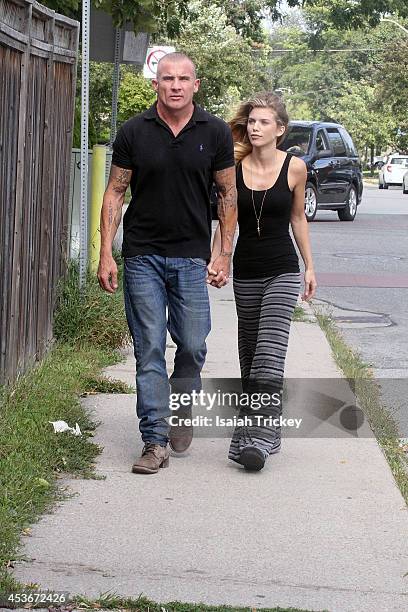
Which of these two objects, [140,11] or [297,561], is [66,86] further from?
[297,561]

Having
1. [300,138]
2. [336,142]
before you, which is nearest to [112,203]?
[300,138]

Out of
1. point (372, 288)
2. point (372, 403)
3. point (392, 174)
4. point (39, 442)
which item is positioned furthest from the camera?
point (392, 174)

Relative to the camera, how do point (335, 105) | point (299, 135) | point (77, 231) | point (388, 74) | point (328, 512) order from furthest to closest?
point (335, 105)
point (388, 74)
point (299, 135)
point (77, 231)
point (328, 512)

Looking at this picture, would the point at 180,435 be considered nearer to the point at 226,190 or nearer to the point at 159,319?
the point at 159,319

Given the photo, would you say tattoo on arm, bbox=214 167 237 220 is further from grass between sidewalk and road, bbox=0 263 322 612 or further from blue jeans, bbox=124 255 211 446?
grass between sidewalk and road, bbox=0 263 322 612

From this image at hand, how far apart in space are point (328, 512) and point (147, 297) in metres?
1.34

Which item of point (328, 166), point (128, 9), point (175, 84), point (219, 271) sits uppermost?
point (128, 9)

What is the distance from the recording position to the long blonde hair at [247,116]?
255 inches

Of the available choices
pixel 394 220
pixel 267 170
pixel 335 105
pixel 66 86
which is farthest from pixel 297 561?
pixel 335 105

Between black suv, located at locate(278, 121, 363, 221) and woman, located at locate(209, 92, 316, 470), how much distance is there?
18685mm

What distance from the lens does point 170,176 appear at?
6.18 meters

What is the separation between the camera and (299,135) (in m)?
26.1

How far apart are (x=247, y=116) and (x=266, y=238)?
59 cm

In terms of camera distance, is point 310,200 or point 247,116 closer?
point 247,116
